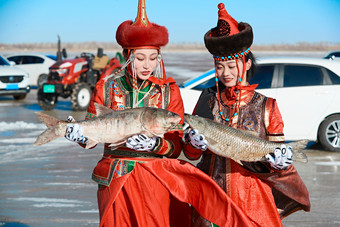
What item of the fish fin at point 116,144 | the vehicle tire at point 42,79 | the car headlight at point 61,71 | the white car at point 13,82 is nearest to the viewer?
the fish fin at point 116,144

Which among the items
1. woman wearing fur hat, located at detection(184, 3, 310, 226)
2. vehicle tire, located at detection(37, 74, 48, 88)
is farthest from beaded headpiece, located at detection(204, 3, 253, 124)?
vehicle tire, located at detection(37, 74, 48, 88)

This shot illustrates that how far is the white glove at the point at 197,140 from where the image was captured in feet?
10.2

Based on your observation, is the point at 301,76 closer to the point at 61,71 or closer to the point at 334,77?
the point at 334,77

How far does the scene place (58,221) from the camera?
19.4ft

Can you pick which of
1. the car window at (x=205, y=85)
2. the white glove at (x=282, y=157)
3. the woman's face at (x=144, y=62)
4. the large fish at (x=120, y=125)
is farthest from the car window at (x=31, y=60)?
the white glove at (x=282, y=157)

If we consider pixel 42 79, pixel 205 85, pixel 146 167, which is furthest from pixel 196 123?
pixel 42 79

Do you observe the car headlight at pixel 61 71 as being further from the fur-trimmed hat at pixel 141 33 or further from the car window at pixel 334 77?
the fur-trimmed hat at pixel 141 33

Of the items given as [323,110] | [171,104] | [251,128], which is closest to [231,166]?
[251,128]

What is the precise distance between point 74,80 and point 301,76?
851cm

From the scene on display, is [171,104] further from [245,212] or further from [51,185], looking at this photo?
[51,185]

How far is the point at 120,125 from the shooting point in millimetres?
3189

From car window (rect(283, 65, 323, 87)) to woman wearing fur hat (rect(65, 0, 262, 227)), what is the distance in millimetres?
6486

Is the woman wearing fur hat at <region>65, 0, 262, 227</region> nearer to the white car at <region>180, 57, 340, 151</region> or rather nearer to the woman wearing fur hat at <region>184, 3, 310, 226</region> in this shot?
the woman wearing fur hat at <region>184, 3, 310, 226</region>

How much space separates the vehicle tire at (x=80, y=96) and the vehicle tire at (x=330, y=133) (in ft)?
26.3
